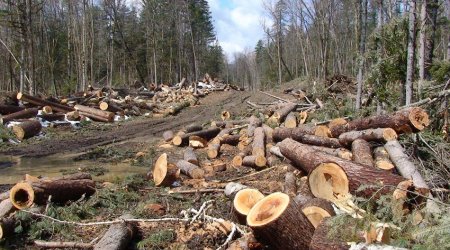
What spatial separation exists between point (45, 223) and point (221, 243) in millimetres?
2583

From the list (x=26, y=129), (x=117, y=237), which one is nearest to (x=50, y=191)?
(x=117, y=237)

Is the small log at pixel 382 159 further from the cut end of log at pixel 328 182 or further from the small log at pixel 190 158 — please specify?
the small log at pixel 190 158

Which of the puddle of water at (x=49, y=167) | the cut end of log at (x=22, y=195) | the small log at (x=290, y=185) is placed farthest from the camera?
the puddle of water at (x=49, y=167)

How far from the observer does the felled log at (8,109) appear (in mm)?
17778

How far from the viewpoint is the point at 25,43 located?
76.4 ft

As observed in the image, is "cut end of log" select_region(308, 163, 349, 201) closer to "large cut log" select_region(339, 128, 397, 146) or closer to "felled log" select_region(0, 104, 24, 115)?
"large cut log" select_region(339, 128, 397, 146)

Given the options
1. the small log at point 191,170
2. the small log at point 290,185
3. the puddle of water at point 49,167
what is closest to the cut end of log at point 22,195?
the puddle of water at point 49,167

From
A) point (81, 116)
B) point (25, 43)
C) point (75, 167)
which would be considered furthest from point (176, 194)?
point (25, 43)

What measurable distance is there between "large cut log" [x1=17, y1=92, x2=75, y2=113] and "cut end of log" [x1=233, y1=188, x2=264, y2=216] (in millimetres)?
16148

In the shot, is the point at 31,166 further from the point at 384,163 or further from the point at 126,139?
the point at 384,163

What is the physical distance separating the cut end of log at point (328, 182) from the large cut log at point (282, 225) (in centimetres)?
131

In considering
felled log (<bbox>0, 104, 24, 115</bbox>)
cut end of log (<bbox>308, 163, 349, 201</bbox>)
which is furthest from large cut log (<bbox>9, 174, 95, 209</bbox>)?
felled log (<bbox>0, 104, 24, 115</bbox>)

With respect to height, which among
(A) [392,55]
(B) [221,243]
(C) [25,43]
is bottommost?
(B) [221,243]

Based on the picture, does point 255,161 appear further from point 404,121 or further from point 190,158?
point 404,121
